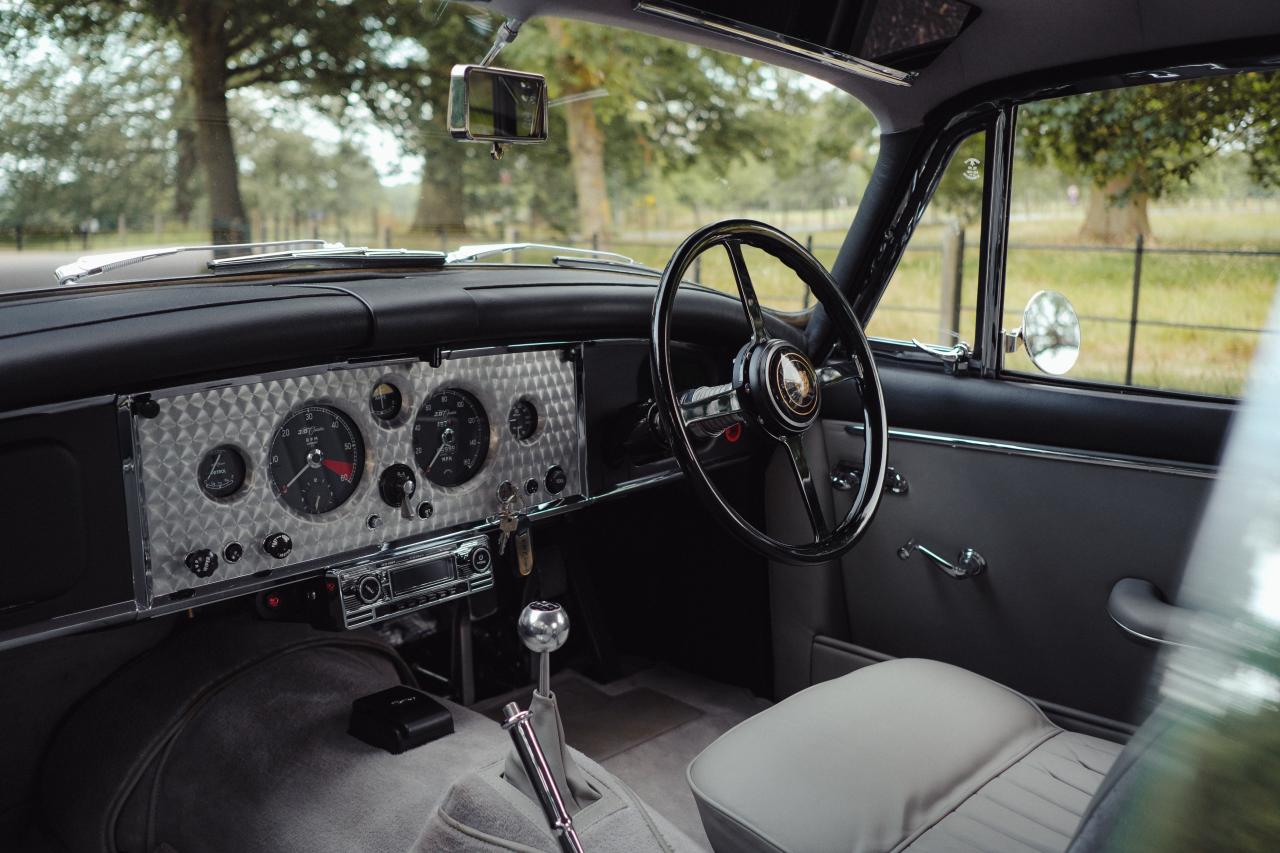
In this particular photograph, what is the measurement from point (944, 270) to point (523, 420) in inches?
55.7

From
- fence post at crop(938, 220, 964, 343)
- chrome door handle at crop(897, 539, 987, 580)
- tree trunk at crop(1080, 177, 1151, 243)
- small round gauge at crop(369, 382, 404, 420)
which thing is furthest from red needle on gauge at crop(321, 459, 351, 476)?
tree trunk at crop(1080, 177, 1151, 243)

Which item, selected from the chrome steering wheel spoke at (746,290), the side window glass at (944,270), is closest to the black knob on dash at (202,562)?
the chrome steering wheel spoke at (746,290)

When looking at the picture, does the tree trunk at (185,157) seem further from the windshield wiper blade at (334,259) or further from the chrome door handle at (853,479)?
the chrome door handle at (853,479)

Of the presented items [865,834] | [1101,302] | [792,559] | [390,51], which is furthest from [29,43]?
[1101,302]

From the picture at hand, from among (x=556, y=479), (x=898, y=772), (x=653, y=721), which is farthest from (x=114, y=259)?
(x=653, y=721)

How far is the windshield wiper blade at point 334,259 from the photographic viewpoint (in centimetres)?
196

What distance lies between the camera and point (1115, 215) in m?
Answer: 4.48

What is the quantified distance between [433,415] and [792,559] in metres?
0.71

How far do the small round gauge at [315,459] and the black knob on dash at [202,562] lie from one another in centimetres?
15

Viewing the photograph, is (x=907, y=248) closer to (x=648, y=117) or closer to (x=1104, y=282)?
(x=1104, y=282)

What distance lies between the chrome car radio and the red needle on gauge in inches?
6.7

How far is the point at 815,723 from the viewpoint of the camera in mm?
1529

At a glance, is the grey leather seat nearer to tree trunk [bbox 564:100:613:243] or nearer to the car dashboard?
the car dashboard

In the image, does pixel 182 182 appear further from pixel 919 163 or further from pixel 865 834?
pixel 865 834
